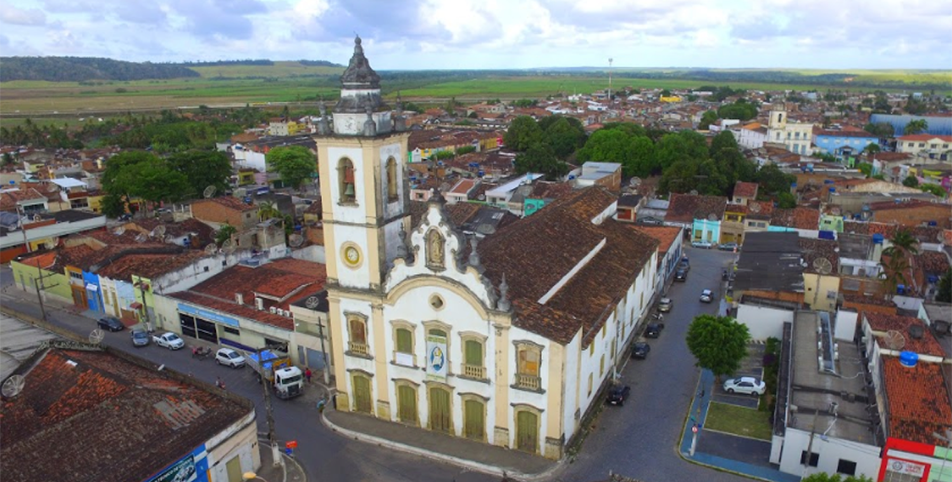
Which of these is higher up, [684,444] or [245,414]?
[245,414]

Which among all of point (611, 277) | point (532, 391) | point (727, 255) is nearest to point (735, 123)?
point (727, 255)

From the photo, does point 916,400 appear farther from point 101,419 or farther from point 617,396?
point 101,419

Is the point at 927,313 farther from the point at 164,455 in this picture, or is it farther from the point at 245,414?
the point at 164,455

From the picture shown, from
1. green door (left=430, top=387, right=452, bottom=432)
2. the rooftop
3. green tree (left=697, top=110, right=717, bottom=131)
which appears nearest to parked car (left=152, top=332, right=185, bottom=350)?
green door (left=430, top=387, right=452, bottom=432)

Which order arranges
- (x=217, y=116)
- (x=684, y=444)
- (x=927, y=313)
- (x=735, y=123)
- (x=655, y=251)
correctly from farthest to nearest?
(x=217, y=116) < (x=735, y=123) < (x=655, y=251) < (x=927, y=313) < (x=684, y=444)

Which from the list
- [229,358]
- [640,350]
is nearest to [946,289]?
[640,350]

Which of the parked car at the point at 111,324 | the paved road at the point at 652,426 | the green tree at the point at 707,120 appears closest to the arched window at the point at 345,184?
the paved road at the point at 652,426
